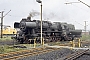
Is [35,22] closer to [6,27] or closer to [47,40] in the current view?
[47,40]

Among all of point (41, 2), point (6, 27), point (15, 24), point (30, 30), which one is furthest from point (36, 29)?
point (6, 27)

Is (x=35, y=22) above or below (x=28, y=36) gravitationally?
above

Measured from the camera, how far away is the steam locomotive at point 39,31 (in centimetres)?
3156

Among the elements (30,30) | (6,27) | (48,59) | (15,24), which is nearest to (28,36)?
(30,30)

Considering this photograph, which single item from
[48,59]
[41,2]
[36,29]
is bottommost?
[48,59]

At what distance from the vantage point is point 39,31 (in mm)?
32625

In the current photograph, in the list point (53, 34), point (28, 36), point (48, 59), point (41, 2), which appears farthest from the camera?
point (53, 34)

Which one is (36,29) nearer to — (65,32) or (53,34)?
(53,34)

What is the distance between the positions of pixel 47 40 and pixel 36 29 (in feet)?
9.30

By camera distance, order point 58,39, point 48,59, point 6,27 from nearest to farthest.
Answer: point 48,59, point 58,39, point 6,27

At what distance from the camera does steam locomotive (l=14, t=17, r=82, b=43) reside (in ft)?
104

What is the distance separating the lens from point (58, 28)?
38.0m

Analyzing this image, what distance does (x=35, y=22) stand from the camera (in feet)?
105

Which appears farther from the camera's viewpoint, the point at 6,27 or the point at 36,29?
the point at 6,27
